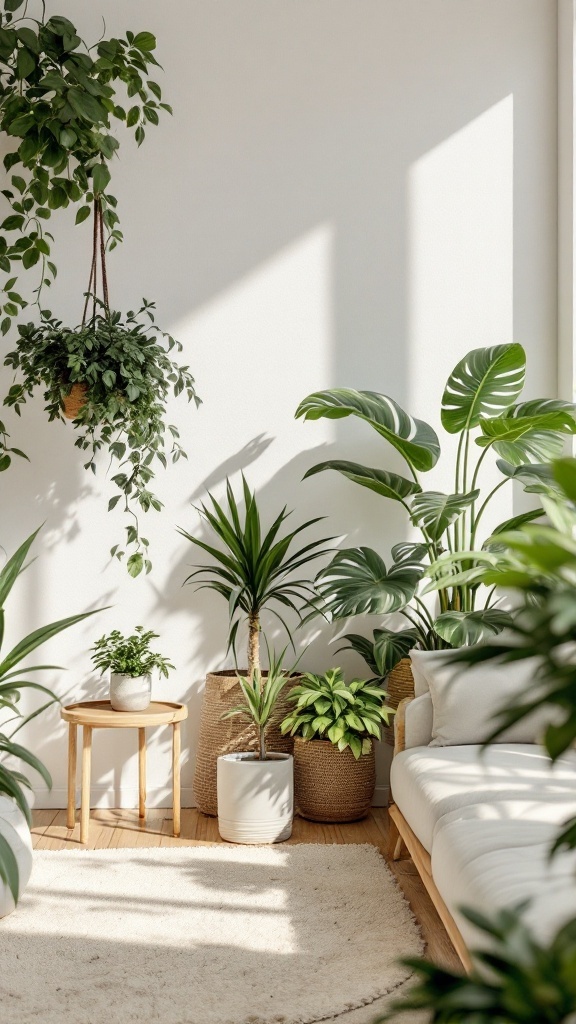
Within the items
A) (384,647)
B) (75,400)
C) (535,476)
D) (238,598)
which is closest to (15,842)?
(238,598)

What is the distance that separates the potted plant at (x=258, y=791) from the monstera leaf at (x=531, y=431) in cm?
107

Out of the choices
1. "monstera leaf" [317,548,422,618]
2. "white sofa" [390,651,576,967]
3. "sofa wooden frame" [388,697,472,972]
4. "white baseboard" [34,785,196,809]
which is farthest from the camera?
"white baseboard" [34,785,196,809]

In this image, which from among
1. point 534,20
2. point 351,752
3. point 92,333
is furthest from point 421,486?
point 534,20

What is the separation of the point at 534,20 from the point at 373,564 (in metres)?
2.36

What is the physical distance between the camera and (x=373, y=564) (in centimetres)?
345

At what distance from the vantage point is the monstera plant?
322 cm

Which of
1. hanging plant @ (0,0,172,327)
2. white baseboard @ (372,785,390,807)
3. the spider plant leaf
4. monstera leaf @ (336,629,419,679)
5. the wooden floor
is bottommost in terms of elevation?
the wooden floor

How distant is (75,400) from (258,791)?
1.51 meters

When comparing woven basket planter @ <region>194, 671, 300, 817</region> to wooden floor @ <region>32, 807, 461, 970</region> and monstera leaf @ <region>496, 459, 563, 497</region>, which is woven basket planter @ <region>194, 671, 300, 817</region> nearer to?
wooden floor @ <region>32, 807, 461, 970</region>

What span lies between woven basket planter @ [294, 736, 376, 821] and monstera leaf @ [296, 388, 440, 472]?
1089 mm

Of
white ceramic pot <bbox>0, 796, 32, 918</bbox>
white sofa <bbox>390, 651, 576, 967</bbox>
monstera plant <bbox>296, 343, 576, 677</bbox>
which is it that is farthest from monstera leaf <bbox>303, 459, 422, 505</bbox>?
white ceramic pot <bbox>0, 796, 32, 918</bbox>

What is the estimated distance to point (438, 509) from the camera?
322 cm

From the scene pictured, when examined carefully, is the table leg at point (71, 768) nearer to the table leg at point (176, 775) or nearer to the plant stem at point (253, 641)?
the table leg at point (176, 775)

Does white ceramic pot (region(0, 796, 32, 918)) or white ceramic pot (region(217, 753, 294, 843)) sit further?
white ceramic pot (region(217, 753, 294, 843))
